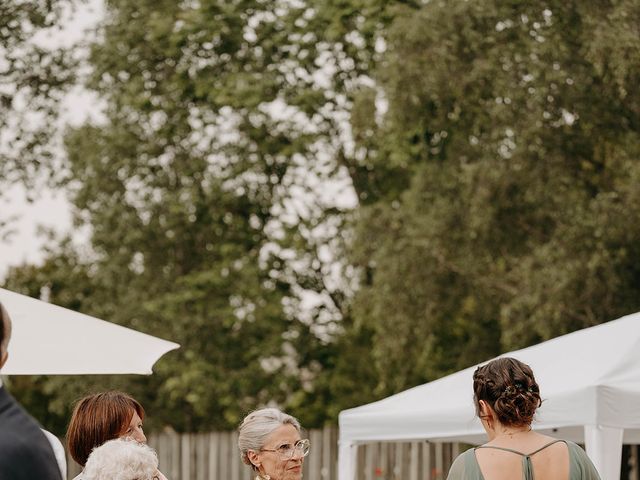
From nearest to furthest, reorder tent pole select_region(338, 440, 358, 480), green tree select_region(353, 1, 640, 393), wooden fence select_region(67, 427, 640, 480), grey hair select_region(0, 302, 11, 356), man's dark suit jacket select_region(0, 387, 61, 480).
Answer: man's dark suit jacket select_region(0, 387, 61, 480) → grey hair select_region(0, 302, 11, 356) → tent pole select_region(338, 440, 358, 480) → green tree select_region(353, 1, 640, 393) → wooden fence select_region(67, 427, 640, 480)

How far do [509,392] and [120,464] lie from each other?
1.26 meters

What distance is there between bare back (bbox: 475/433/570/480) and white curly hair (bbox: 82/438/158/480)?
3.60ft

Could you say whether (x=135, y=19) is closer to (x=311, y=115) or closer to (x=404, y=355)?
(x=311, y=115)

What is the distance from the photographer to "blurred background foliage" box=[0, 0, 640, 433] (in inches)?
578

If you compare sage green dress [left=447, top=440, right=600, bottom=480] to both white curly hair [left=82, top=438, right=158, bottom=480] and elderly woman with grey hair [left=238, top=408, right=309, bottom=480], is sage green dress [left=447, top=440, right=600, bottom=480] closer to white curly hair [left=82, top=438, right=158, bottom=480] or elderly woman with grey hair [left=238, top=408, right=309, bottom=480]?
elderly woman with grey hair [left=238, top=408, right=309, bottom=480]

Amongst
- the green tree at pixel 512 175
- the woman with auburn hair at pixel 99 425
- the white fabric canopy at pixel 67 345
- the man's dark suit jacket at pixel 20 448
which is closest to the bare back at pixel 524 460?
the woman with auburn hair at pixel 99 425

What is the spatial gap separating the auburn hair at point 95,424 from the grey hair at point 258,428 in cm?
42

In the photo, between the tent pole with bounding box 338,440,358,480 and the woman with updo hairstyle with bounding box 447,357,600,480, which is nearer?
the woman with updo hairstyle with bounding box 447,357,600,480

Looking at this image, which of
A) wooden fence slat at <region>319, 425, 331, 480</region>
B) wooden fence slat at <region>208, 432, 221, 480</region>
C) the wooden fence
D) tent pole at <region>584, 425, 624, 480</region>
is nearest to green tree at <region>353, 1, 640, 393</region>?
the wooden fence

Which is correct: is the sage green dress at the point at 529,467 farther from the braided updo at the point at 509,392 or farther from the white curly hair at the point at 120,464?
the white curly hair at the point at 120,464

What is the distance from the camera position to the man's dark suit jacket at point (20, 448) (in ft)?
8.85

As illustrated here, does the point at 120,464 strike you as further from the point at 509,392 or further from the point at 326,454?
the point at 326,454

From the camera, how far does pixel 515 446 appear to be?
4211 mm

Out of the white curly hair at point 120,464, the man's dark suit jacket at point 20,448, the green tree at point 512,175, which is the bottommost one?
the green tree at point 512,175
